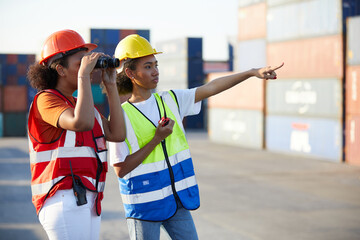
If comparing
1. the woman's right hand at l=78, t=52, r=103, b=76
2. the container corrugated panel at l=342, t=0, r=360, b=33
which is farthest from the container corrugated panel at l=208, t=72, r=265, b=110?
the woman's right hand at l=78, t=52, r=103, b=76

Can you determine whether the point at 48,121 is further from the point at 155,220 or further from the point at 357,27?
the point at 357,27

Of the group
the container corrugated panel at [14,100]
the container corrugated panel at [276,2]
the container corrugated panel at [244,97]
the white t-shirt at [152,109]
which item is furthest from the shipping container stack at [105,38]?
the white t-shirt at [152,109]

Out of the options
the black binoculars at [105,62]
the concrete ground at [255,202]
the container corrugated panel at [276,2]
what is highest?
the container corrugated panel at [276,2]

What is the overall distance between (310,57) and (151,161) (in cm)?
1433

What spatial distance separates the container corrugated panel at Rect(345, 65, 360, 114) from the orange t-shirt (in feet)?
43.7

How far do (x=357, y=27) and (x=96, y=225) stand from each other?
13.4 meters

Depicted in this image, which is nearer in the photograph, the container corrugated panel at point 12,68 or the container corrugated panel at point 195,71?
the container corrugated panel at point 12,68

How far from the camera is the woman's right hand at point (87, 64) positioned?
91.2 inches

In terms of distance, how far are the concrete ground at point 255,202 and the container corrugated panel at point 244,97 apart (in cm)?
449

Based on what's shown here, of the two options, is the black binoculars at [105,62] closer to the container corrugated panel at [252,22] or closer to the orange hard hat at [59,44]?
the orange hard hat at [59,44]

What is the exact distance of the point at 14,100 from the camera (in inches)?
1076

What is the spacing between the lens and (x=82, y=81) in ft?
7.57

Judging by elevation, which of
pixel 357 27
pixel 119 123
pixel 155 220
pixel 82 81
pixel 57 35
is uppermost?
pixel 357 27

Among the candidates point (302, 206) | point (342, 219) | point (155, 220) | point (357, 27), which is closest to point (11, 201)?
point (302, 206)
